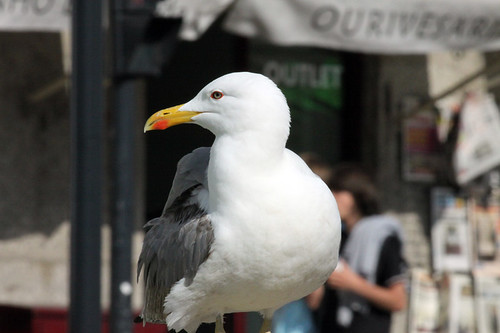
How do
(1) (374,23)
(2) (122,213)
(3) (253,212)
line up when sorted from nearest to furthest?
(3) (253,212), (2) (122,213), (1) (374,23)

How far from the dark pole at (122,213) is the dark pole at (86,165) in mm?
402

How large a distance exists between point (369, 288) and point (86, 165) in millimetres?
1542

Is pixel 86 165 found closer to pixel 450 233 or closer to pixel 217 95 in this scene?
pixel 217 95

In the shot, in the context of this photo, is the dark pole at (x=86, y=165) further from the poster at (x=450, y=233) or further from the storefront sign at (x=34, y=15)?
the poster at (x=450, y=233)

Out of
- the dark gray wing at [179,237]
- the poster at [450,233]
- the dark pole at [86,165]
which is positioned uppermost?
the dark gray wing at [179,237]

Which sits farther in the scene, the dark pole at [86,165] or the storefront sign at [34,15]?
the storefront sign at [34,15]

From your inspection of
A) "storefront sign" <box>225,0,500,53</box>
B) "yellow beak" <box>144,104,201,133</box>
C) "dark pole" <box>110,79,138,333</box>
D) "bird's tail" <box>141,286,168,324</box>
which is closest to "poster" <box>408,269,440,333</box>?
"storefront sign" <box>225,0,500,53</box>

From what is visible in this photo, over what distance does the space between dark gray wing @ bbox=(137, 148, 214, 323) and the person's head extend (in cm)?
299

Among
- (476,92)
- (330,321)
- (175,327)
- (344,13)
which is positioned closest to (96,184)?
(330,321)

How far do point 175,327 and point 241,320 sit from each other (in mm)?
3594

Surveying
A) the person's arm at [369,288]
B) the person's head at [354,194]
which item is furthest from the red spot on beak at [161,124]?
the person's head at [354,194]

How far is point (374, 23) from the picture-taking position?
6.16 m

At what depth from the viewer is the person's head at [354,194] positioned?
496cm

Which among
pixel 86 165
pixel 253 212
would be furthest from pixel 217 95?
pixel 86 165
